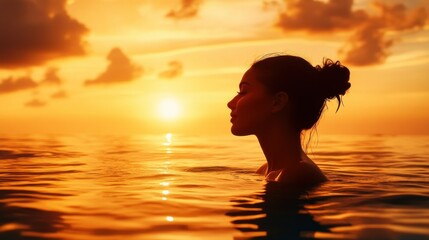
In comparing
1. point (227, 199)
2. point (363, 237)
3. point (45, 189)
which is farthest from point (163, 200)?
point (363, 237)

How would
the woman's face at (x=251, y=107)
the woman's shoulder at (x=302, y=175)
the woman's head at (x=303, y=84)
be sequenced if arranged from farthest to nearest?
the woman's face at (x=251, y=107)
the woman's head at (x=303, y=84)
the woman's shoulder at (x=302, y=175)

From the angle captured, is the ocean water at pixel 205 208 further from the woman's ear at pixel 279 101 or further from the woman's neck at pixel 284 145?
the woman's ear at pixel 279 101

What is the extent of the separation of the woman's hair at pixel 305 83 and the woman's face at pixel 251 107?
0.09 metres

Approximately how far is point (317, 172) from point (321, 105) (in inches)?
28.8

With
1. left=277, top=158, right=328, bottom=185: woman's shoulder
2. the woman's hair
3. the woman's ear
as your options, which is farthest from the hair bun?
left=277, top=158, right=328, bottom=185: woman's shoulder

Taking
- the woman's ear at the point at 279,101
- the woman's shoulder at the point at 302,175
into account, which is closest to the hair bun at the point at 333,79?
the woman's ear at the point at 279,101

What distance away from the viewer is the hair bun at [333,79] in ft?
16.8

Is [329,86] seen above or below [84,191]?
above

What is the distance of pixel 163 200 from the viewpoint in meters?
4.09

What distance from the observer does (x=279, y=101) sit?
5219 mm

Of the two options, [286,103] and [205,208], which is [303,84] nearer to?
[286,103]

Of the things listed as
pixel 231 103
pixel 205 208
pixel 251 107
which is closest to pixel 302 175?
pixel 251 107

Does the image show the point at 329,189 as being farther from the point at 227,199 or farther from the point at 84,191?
the point at 84,191

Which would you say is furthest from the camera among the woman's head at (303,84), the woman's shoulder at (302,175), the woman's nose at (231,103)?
the woman's nose at (231,103)
